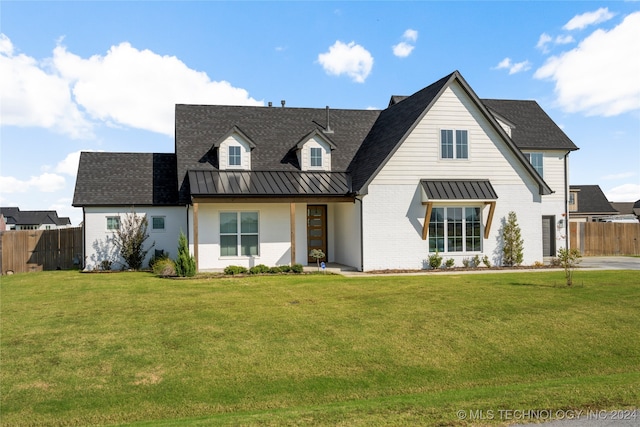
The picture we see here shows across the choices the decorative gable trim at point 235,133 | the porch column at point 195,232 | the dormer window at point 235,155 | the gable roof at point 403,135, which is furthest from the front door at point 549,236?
the porch column at point 195,232

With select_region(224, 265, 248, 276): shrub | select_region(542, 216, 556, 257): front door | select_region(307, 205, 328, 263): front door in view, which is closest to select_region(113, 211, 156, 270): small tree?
select_region(224, 265, 248, 276): shrub

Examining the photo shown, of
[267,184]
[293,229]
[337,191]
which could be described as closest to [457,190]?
[337,191]

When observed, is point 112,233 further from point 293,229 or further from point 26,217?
point 26,217

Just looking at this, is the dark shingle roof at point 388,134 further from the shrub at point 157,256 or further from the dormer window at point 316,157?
the shrub at point 157,256

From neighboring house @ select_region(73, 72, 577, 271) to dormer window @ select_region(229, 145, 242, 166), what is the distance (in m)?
0.05

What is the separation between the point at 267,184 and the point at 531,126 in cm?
1603

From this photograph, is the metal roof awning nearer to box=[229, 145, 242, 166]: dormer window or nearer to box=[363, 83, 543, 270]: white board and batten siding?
box=[229, 145, 242, 166]: dormer window

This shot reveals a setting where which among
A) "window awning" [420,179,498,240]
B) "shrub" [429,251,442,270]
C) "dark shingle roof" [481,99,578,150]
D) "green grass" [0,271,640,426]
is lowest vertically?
"green grass" [0,271,640,426]

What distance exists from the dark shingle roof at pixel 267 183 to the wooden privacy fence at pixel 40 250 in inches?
320

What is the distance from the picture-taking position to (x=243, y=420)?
6.36m

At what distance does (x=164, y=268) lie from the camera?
2053cm

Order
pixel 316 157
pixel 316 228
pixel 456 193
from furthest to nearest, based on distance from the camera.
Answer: pixel 316 228, pixel 316 157, pixel 456 193

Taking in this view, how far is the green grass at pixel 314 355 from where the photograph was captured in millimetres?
6957

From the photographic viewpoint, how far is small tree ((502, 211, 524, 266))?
2247cm
